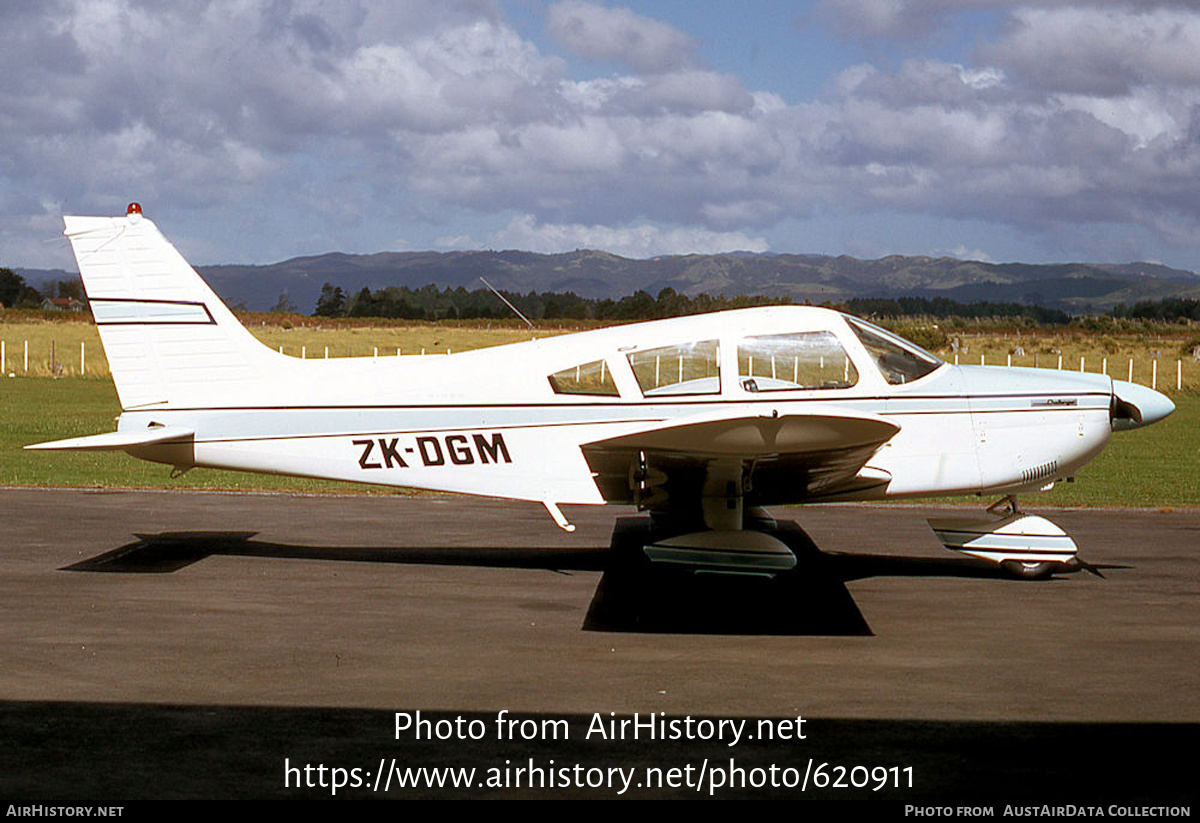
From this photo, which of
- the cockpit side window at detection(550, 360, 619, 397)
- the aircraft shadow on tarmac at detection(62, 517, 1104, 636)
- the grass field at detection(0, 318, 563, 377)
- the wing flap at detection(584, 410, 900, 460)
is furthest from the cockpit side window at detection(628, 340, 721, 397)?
the grass field at detection(0, 318, 563, 377)

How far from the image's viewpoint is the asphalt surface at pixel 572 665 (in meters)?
5.49

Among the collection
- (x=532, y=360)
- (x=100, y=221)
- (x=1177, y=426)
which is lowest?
(x=1177, y=426)

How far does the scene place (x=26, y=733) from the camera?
5.89 m

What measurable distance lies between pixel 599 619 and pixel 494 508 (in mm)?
6156

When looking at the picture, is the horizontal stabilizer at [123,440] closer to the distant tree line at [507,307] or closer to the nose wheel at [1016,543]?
Result: the distant tree line at [507,307]

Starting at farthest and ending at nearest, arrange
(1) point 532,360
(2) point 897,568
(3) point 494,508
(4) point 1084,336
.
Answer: (4) point 1084,336 < (3) point 494,508 < (2) point 897,568 < (1) point 532,360

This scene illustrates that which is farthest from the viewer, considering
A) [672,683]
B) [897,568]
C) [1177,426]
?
[1177,426]

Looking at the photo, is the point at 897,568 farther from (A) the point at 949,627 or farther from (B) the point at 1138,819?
(B) the point at 1138,819

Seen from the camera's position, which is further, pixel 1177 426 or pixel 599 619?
pixel 1177 426

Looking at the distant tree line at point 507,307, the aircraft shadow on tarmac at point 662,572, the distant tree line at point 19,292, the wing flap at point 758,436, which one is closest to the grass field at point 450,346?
the distant tree line at point 507,307

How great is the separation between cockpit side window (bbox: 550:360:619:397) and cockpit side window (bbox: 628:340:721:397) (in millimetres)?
220

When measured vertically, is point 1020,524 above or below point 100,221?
below

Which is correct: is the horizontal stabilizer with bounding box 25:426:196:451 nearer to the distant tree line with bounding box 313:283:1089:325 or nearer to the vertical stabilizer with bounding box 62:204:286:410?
the vertical stabilizer with bounding box 62:204:286:410

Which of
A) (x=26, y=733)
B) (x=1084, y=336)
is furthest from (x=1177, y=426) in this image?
(x=1084, y=336)
